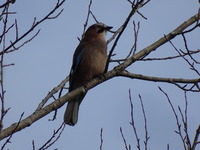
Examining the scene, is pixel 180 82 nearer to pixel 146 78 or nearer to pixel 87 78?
pixel 146 78

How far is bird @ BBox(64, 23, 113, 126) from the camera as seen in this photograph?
21.3 feet

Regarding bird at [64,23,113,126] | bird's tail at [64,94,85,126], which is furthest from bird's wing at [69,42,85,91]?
bird's tail at [64,94,85,126]

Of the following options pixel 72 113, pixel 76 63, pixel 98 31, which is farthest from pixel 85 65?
pixel 98 31

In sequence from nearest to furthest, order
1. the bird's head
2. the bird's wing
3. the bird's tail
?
the bird's tail → the bird's wing → the bird's head

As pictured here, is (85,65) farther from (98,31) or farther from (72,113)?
(98,31)

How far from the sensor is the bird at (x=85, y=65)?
6504mm

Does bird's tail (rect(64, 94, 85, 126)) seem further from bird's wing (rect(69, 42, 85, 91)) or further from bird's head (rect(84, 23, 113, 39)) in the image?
bird's head (rect(84, 23, 113, 39))

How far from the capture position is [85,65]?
6.64 meters

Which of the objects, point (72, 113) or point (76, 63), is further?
point (76, 63)

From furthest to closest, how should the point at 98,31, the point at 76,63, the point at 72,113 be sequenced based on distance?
the point at 98,31 < the point at 76,63 < the point at 72,113

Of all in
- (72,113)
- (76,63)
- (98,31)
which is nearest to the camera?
(72,113)

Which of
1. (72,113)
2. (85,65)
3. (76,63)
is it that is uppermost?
(76,63)

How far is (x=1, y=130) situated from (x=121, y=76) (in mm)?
1756

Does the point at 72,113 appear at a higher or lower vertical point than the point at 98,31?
lower
